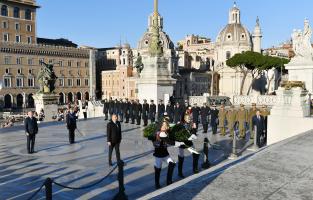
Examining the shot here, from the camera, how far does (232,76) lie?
9306 centimetres

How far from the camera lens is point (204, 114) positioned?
17.4 m

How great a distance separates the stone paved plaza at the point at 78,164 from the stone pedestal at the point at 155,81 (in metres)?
5.48

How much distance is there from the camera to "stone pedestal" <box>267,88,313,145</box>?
14500 mm

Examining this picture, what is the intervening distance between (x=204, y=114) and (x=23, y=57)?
7215 centimetres

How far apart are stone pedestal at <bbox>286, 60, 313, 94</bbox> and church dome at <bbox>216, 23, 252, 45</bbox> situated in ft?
252

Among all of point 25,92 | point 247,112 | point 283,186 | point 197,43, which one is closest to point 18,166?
point 283,186

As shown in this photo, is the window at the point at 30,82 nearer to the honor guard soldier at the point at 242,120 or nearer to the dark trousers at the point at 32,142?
the honor guard soldier at the point at 242,120

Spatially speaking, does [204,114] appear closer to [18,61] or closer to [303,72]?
[303,72]

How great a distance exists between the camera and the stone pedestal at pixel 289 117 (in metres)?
14.5

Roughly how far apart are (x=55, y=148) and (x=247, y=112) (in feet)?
27.6

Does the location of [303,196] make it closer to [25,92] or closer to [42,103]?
[42,103]

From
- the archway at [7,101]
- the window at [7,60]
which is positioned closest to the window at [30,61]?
the window at [7,60]

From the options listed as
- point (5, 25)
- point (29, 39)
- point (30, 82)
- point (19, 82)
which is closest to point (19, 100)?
point (19, 82)

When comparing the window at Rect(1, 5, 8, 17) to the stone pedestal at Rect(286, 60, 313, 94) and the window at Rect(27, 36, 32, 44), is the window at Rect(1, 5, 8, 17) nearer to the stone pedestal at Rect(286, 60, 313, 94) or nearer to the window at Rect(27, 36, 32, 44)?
the window at Rect(27, 36, 32, 44)
